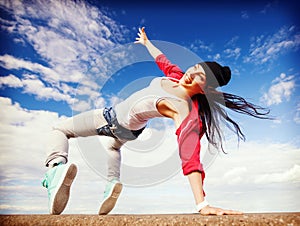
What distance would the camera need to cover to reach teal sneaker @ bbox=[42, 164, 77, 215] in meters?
1.94

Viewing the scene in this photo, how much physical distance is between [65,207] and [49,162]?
1.13ft

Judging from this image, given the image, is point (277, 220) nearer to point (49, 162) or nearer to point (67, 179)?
point (67, 179)

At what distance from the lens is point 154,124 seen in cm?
263

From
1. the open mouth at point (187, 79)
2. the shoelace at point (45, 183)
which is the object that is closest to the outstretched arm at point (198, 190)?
the open mouth at point (187, 79)

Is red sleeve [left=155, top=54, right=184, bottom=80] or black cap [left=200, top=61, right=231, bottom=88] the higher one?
Answer: black cap [left=200, top=61, right=231, bottom=88]

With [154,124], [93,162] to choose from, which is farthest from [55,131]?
[154,124]

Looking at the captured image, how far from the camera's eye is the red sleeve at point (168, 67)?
246cm

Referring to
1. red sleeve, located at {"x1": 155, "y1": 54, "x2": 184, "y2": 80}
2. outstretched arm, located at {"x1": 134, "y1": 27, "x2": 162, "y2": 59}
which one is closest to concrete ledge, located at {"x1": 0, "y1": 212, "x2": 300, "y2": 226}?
red sleeve, located at {"x1": 155, "y1": 54, "x2": 184, "y2": 80}

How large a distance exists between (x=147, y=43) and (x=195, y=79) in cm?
88

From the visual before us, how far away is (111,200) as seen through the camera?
2.35 meters

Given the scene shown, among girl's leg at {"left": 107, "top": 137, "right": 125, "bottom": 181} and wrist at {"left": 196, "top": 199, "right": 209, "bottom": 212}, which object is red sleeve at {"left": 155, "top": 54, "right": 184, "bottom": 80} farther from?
wrist at {"left": 196, "top": 199, "right": 209, "bottom": 212}

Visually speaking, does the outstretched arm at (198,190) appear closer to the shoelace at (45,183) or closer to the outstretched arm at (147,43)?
the shoelace at (45,183)

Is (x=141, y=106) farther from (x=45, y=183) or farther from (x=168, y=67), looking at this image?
(x=45, y=183)

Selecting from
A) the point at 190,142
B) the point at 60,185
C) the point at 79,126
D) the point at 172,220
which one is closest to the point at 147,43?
the point at 79,126
